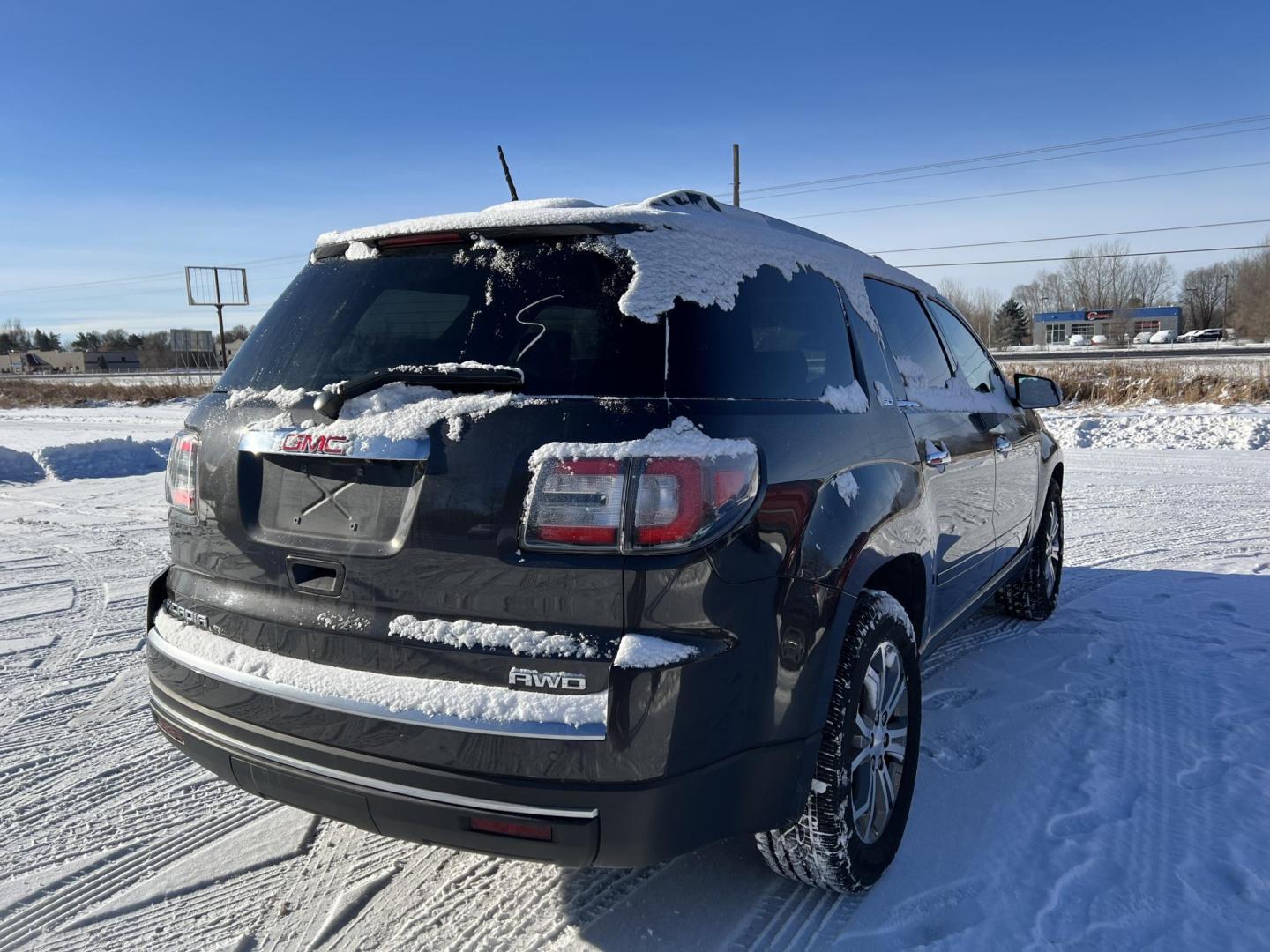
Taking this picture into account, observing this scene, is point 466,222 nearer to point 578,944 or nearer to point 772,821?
point 772,821

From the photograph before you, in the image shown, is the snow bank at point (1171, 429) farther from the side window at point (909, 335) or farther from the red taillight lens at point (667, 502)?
the red taillight lens at point (667, 502)

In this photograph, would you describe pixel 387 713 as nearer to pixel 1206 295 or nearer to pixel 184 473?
pixel 184 473

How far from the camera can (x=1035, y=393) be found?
4484mm

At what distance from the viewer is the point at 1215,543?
6.73m

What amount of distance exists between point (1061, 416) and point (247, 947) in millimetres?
16945

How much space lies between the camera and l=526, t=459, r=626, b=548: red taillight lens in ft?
6.06

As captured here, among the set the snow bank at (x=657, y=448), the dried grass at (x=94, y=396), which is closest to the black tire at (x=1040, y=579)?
the snow bank at (x=657, y=448)

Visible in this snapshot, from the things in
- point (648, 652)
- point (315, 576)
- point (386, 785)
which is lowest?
point (386, 785)

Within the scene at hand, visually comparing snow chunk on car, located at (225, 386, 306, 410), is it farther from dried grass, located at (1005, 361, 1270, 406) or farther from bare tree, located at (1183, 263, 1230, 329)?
bare tree, located at (1183, 263, 1230, 329)

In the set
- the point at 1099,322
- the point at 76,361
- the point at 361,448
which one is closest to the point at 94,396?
the point at 361,448

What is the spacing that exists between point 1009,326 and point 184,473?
3835 inches

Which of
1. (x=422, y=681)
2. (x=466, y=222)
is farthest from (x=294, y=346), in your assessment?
(x=422, y=681)

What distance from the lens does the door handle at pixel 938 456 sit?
3010 mm

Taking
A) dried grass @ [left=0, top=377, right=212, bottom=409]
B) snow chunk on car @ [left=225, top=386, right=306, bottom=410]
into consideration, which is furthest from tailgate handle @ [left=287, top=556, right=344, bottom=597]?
dried grass @ [left=0, top=377, right=212, bottom=409]
